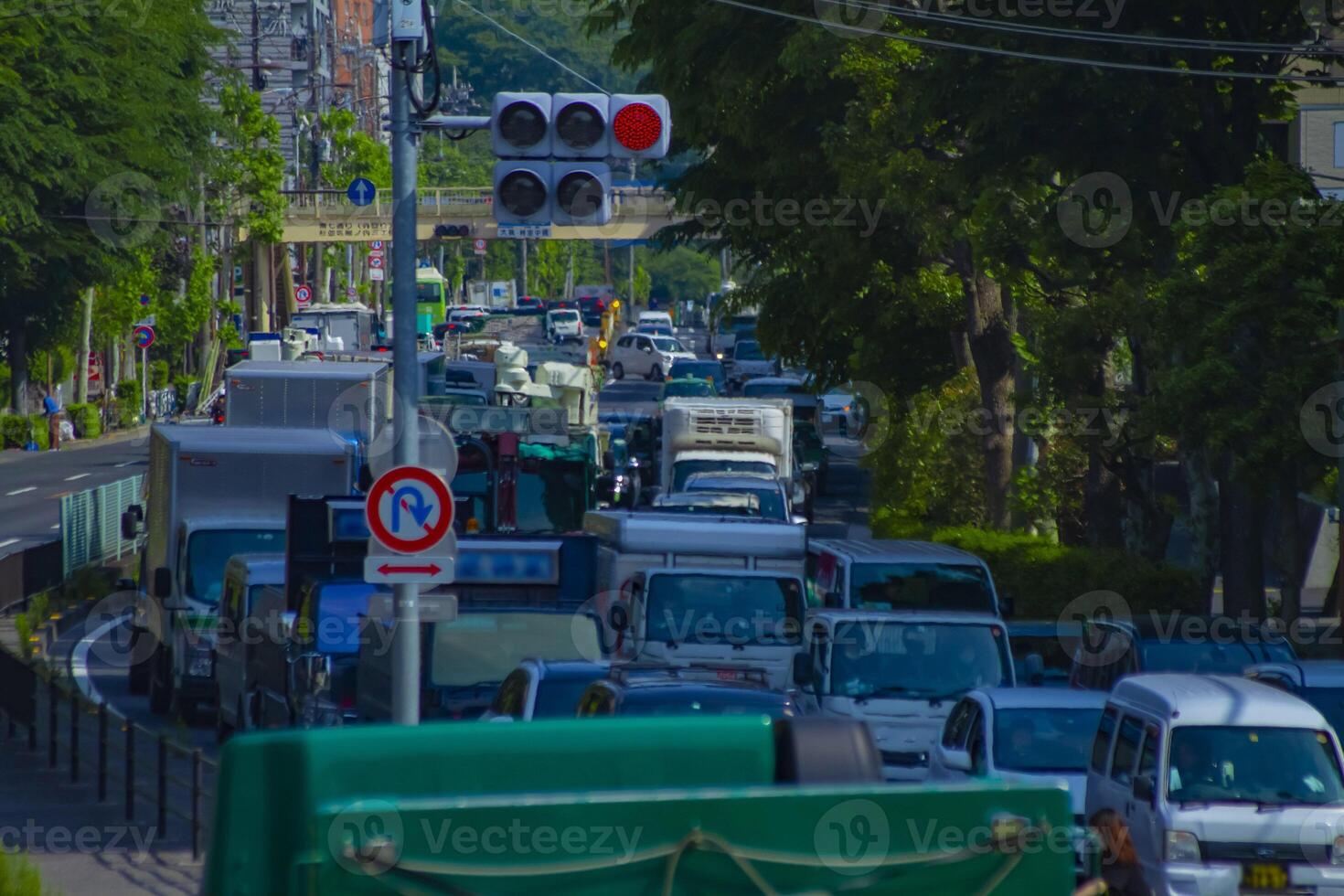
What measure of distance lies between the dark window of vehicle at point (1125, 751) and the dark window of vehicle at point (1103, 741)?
125 millimetres

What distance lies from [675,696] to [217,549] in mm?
10883

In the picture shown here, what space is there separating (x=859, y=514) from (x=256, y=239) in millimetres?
39782

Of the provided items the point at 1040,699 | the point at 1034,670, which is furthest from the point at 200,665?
the point at 1040,699

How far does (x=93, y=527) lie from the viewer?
30125 mm

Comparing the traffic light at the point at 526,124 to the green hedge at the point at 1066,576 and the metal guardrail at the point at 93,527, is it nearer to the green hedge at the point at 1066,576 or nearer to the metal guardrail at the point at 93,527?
the green hedge at the point at 1066,576

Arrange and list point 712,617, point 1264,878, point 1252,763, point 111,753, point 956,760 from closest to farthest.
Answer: point 1264,878 → point 1252,763 → point 956,760 → point 111,753 → point 712,617

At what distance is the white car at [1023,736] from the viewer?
40.9 feet

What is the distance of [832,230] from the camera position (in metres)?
27.8

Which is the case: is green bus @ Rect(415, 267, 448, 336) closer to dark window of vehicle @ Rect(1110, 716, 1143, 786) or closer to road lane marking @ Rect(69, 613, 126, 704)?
road lane marking @ Rect(69, 613, 126, 704)

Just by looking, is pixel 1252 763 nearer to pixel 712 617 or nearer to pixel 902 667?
pixel 902 667

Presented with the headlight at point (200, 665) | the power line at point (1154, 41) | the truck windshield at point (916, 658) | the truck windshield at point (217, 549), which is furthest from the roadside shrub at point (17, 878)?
the power line at point (1154, 41)

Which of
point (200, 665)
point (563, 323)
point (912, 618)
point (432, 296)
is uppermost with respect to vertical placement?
point (432, 296)

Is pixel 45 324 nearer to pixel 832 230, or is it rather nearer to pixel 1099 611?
pixel 832 230

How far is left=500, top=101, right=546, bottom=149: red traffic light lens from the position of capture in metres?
11.6
